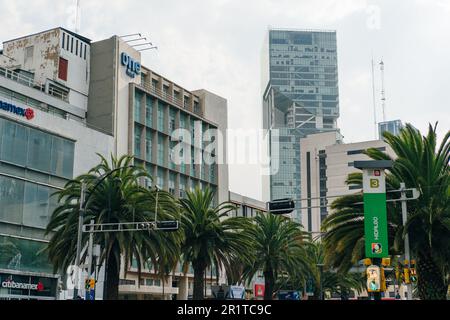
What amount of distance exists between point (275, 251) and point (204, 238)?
12.9 metres

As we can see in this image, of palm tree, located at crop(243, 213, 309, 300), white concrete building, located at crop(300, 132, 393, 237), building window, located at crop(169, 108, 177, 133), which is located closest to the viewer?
palm tree, located at crop(243, 213, 309, 300)

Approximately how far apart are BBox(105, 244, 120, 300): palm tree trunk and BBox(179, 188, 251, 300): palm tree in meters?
8.64

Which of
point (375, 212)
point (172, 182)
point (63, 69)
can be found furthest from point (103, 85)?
point (375, 212)

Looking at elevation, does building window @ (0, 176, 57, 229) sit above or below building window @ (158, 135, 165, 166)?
below

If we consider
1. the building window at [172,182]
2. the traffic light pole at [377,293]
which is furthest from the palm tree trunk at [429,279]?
the building window at [172,182]

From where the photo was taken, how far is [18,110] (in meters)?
53.2

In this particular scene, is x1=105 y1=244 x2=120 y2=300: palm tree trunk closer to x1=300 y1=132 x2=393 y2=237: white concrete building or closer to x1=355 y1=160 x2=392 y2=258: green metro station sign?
x1=355 y1=160 x2=392 y2=258: green metro station sign

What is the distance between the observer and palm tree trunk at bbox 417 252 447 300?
3088cm

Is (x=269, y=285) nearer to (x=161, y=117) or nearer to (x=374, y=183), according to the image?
(x=161, y=117)

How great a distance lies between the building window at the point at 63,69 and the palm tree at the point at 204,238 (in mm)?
28417

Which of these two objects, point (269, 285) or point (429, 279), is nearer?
point (429, 279)

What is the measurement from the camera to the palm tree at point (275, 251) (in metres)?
60.3

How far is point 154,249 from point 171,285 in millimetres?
40986

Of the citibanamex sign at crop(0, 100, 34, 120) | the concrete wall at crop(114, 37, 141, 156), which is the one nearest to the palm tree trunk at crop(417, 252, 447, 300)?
the citibanamex sign at crop(0, 100, 34, 120)
